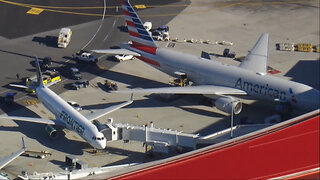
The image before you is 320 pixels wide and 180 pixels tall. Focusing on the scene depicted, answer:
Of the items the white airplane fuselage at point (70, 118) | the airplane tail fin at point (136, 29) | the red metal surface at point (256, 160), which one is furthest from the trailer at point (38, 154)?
the airplane tail fin at point (136, 29)

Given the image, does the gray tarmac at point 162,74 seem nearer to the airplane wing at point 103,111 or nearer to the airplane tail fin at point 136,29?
the airplane wing at point 103,111

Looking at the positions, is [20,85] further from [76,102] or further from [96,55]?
[96,55]

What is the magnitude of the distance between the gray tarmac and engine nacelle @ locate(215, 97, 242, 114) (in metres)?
1.60

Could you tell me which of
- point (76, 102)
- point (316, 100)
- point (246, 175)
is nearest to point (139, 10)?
point (76, 102)

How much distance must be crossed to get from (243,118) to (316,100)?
34.3ft

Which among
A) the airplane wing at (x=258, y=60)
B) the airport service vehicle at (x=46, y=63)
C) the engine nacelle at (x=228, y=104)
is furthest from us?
the airport service vehicle at (x=46, y=63)

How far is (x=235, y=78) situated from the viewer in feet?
333

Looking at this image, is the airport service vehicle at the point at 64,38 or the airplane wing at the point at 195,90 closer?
the airplane wing at the point at 195,90

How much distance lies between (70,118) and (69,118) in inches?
9.5

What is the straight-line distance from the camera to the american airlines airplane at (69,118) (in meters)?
85.7

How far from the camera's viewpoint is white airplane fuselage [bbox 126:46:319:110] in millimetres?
95375

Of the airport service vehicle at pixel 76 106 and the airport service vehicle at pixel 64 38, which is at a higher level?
the airport service vehicle at pixel 64 38

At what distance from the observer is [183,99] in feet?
348

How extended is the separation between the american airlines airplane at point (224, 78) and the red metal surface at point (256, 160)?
13.4 metres
